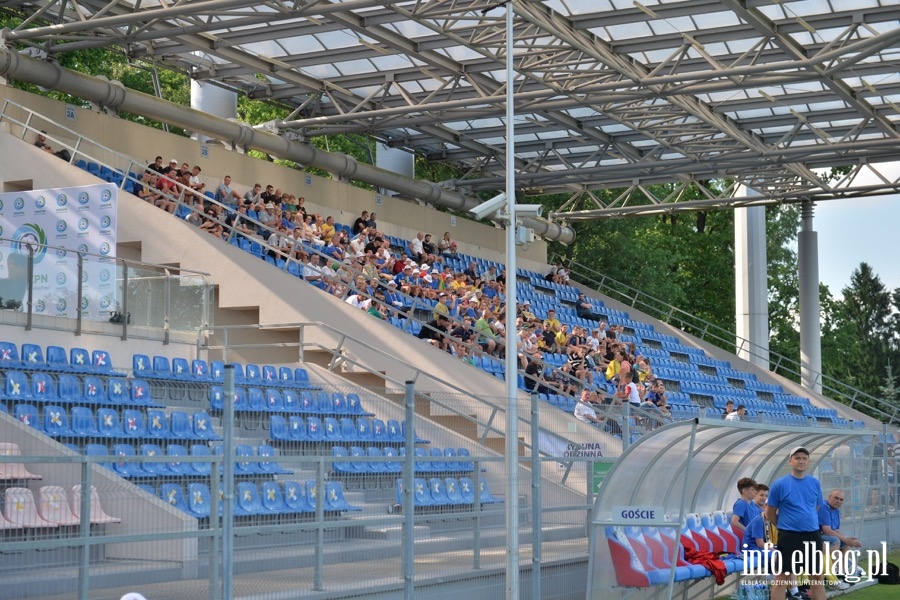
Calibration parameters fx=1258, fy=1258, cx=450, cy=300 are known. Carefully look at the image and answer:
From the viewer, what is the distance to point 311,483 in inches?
417

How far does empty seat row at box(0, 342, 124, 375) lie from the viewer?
13.4m

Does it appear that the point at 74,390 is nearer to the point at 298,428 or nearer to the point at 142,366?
the point at 298,428

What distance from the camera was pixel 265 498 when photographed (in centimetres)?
1023

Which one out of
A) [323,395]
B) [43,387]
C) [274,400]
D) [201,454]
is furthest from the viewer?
[274,400]

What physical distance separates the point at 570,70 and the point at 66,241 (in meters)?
11.2

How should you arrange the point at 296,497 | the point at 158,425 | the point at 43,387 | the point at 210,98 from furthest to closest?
the point at 210,98
the point at 43,387
the point at 158,425
the point at 296,497

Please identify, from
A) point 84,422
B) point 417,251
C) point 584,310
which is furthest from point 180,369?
point 584,310

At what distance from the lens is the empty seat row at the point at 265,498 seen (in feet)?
31.2

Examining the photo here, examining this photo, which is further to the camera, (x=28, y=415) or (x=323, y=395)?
(x=323, y=395)

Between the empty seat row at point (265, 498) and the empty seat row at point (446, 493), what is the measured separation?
2.41ft

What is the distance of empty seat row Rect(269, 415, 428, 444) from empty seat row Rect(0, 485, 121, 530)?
12.5 ft

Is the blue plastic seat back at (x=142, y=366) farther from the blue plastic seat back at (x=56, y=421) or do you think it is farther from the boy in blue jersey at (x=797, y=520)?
the boy in blue jersey at (x=797, y=520)

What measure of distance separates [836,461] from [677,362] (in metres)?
15.4

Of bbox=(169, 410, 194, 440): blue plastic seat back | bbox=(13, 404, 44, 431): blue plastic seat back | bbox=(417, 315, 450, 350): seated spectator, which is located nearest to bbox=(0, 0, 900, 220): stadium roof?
bbox=(417, 315, 450, 350): seated spectator
